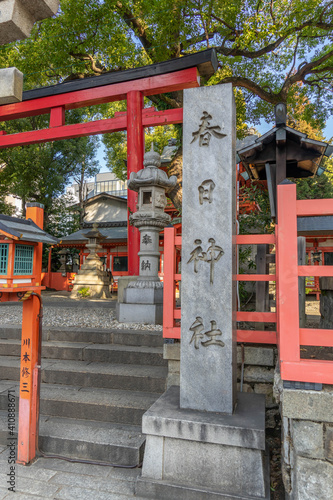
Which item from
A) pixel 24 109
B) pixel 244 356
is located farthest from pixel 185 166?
pixel 24 109

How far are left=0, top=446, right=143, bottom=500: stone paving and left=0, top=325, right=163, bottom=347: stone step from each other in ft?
6.11

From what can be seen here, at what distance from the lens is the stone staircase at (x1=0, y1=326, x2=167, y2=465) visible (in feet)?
10.2

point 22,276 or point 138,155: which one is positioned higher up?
point 138,155

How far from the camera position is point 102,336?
4.86 meters

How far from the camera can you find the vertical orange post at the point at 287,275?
2.38m

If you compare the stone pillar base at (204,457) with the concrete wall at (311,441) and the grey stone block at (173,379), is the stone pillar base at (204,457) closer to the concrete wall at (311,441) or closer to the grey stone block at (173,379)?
the concrete wall at (311,441)

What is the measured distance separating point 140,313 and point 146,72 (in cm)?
553

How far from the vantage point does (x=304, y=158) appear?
178 inches

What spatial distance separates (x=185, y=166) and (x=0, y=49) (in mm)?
11891

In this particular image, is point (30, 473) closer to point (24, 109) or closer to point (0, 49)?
point (24, 109)

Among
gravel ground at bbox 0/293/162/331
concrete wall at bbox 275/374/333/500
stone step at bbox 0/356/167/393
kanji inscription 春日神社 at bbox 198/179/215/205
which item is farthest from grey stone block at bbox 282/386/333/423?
gravel ground at bbox 0/293/162/331

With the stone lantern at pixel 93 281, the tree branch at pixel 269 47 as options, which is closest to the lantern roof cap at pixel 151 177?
the stone lantern at pixel 93 281

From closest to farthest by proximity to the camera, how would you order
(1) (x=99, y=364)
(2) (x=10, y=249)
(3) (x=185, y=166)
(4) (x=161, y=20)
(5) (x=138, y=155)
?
(2) (x=10, y=249), (3) (x=185, y=166), (1) (x=99, y=364), (5) (x=138, y=155), (4) (x=161, y=20)

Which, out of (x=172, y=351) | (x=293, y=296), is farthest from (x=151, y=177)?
(x=293, y=296)
